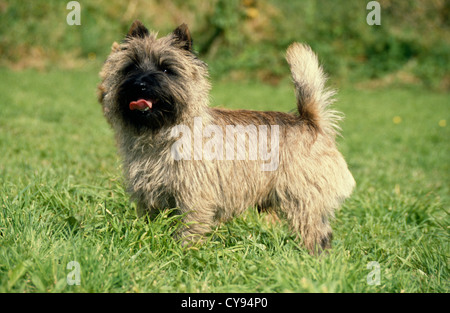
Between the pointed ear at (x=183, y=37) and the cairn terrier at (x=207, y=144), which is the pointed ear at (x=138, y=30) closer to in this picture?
the cairn terrier at (x=207, y=144)

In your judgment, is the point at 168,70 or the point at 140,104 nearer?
the point at 140,104

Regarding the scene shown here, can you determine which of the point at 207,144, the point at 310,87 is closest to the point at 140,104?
the point at 207,144

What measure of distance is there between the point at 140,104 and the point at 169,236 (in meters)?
0.86

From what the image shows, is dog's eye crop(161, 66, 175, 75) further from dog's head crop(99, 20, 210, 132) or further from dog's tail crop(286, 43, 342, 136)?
dog's tail crop(286, 43, 342, 136)

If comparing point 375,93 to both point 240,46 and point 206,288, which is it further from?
point 206,288

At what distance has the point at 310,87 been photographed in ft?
10.0

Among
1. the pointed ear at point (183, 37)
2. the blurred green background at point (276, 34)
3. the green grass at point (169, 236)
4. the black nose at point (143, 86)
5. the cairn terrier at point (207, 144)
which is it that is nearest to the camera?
the green grass at point (169, 236)

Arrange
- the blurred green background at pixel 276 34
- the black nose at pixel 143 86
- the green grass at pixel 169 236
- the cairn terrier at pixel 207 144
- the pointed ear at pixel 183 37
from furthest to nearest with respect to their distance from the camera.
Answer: the blurred green background at pixel 276 34, the pointed ear at pixel 183 37, the cairn terrier at pixel 207 144, the black nose at pixel 143 86, the green grass at pixel 169 236

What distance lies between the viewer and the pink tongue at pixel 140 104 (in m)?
2.73

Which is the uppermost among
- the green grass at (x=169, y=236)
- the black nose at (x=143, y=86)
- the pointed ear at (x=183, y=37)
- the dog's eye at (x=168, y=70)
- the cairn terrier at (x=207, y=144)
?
the pointed ear at (x=183, y=37)

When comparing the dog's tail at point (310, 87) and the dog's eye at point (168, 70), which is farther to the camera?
the dog's tail at point (310, 87)

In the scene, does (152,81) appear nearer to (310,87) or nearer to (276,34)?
(310,87)

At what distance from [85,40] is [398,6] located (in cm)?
950

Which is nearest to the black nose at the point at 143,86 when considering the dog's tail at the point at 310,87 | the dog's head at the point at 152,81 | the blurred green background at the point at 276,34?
the dog's head at the point at 152,81
